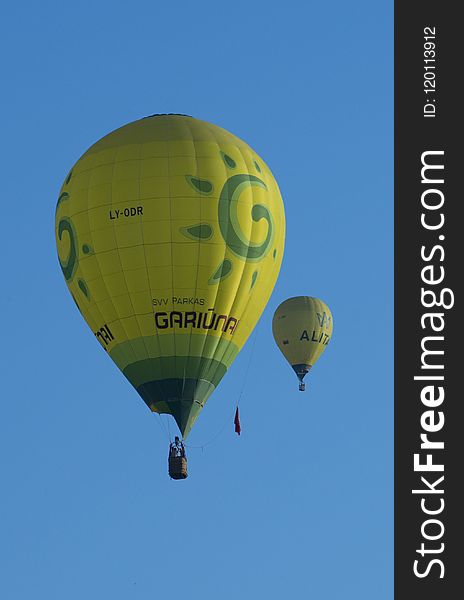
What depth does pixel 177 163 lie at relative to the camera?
2344 inches

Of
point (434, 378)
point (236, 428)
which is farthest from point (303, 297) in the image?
point (434, 378)

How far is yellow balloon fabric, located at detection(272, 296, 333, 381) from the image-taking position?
7981 centimetres

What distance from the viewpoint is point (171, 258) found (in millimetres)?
58875

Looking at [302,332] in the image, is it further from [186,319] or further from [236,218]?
[186,319]

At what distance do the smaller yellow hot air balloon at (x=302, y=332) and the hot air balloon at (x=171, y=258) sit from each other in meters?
19.5

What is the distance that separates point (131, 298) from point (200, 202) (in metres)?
2.73

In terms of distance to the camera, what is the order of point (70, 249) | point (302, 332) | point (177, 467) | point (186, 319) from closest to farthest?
point (177, 467)
point (186, 319)
point (70, 249)
point (302, 332)

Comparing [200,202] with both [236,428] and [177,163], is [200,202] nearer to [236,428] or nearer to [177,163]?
[177,163]

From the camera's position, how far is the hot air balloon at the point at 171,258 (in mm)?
58969

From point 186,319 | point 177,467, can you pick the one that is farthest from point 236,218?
point 177,467

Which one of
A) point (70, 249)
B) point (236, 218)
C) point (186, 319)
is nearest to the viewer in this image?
point (186, 319)

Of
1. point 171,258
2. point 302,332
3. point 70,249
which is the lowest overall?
point 171,258

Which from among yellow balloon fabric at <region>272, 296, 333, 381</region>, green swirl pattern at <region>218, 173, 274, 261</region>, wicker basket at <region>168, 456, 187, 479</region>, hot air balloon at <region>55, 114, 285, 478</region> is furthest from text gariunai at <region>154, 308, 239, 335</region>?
→ yellow balloon fabric at <region>272, 296, 333, 381</region>

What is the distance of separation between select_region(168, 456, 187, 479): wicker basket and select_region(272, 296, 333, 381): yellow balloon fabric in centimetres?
2117
